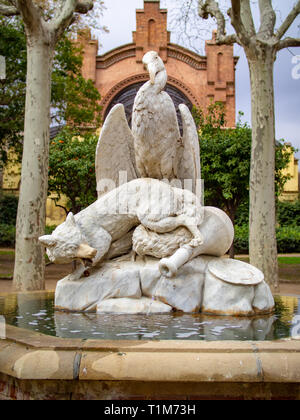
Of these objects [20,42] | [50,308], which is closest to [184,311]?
[50,308]

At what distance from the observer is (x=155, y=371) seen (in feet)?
6.82

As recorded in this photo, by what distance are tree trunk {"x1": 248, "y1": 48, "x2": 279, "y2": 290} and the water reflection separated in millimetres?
4852

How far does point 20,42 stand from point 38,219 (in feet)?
29.7

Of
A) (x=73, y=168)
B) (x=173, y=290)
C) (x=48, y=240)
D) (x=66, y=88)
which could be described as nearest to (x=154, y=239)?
(x=173, y=290)

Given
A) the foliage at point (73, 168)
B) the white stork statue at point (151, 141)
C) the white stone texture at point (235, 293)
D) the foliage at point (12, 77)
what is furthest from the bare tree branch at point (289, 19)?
the foliage at point (12, 77)

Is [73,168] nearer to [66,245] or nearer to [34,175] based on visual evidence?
[34,175]

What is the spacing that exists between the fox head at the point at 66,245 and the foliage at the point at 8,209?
22.5 m

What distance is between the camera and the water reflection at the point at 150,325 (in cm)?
273

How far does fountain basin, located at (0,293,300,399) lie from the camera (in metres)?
2.07

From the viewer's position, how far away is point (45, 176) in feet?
27.8

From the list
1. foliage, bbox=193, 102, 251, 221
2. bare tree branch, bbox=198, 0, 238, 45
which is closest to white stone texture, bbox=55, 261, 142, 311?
bare tree branch, bbox=198, 0, 238, 45

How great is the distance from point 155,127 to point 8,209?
22751 millimetres

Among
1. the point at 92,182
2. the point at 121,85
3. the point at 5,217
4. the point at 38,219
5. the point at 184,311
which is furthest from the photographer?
the point at 121,85

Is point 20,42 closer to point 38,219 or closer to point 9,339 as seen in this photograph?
point 38,219
